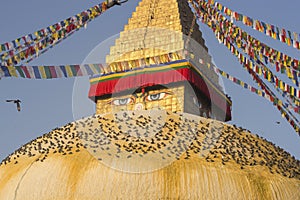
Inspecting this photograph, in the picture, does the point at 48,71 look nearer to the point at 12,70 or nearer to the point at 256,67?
the point at 12,70

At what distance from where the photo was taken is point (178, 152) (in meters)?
5.17

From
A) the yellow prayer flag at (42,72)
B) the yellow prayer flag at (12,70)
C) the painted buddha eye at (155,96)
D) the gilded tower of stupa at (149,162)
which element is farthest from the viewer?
the painted buddha eye at (155,96)

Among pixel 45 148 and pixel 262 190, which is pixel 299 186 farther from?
pixel 45 148

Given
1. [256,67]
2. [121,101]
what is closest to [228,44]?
[256,67]

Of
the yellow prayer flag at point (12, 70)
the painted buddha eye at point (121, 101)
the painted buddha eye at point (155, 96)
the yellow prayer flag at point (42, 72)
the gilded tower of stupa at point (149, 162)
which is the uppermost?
the yellow prayer flag at point (12, 70)

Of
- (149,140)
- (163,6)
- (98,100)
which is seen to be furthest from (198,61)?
(149,140)

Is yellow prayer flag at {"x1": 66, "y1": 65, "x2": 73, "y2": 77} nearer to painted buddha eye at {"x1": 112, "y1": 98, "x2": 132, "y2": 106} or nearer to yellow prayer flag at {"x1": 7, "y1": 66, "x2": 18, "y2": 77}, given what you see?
yellow prayer flag at {"x1": 7, "y1": 66, "x2": 18, "y2": 77}

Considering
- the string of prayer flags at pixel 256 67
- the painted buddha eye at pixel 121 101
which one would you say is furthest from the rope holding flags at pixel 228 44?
the painted buddha eye at pixel 121 101

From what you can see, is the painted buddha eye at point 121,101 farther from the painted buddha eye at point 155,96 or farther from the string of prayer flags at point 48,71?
the string of prayer flags at point 48,71

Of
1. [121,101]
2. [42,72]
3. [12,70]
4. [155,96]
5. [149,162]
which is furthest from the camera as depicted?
[121,101]

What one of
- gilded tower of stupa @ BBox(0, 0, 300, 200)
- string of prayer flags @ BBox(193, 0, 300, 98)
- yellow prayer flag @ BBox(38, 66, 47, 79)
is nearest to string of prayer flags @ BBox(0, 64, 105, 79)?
yellow prayer flag @ BBox(38, 66, 47, 79)

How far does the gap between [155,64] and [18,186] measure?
15.2 feet

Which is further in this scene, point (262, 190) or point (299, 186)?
point (299, 186)

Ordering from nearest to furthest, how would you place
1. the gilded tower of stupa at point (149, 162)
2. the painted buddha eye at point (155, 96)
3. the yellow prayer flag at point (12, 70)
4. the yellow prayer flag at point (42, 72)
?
1. the gilded tower of stupa at point (149, 162)
2. the yellow prayer flag at point (12, 70)
3. the yellow prayer flag at point (42, 72)
4. the painted buddha eye at point (155, 96)
